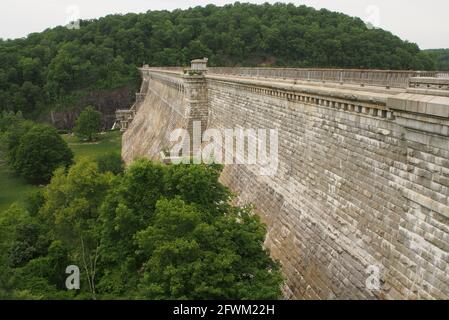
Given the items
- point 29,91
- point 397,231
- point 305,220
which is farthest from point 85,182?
point 29,91

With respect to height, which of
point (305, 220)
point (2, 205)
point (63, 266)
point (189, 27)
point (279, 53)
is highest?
point (189, 27)

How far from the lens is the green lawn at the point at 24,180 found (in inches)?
1829

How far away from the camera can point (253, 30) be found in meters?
105

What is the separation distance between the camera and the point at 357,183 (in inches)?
543

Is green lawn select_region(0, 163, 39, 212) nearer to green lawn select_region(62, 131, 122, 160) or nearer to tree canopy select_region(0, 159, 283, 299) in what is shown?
green lawn select_region(62, 131, 122, 160)

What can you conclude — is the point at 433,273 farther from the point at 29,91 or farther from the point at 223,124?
the point at 29,91

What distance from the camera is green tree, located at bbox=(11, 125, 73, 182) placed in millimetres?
51812

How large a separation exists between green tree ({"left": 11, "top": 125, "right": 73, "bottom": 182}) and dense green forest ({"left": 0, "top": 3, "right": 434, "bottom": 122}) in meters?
37.9

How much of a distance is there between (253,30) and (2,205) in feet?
255

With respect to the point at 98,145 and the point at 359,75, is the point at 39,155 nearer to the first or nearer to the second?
the point at 98,145

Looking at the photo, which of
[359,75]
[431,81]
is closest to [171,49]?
[359,75]

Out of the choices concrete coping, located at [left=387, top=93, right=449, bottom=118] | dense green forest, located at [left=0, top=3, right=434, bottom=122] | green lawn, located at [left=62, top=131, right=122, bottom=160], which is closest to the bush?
green lawn, located at [left=62, top=131, right=122, bottom=160]

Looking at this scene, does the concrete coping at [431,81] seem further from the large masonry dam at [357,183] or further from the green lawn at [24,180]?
the green lawn at [24,180]

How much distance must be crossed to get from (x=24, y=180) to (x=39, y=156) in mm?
4199
